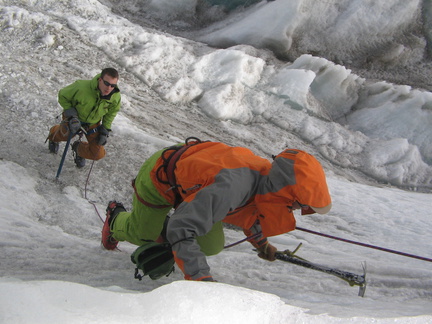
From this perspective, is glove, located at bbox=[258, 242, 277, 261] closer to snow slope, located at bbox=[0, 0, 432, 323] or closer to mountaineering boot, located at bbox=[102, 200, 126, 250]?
snow slope, located at bbox=[0, 0, 432, 323]

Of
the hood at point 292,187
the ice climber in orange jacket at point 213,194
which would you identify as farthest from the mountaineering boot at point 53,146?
the hood at point 292,187

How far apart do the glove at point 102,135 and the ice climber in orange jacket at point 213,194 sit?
1.52m

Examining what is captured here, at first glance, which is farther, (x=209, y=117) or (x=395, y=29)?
(x=395, y=29)

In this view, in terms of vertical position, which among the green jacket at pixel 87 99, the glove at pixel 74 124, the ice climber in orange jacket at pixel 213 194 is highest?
the ice climber in orange jacket at pixel 213 194

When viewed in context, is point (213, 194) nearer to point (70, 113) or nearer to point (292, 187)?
point (292, 187)

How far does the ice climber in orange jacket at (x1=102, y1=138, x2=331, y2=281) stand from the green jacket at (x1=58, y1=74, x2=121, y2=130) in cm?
156

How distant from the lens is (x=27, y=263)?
2.75 meters

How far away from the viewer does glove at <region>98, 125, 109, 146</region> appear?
Result: 166 inches

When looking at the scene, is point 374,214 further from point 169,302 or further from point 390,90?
point 169,302

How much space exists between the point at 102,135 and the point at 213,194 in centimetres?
249

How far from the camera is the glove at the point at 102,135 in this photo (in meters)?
4.22

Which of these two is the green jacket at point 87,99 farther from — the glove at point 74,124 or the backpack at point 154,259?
the backpack at point 154,259

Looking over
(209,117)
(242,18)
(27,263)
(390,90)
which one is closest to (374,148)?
(390,90)

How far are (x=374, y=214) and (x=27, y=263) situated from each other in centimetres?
370
